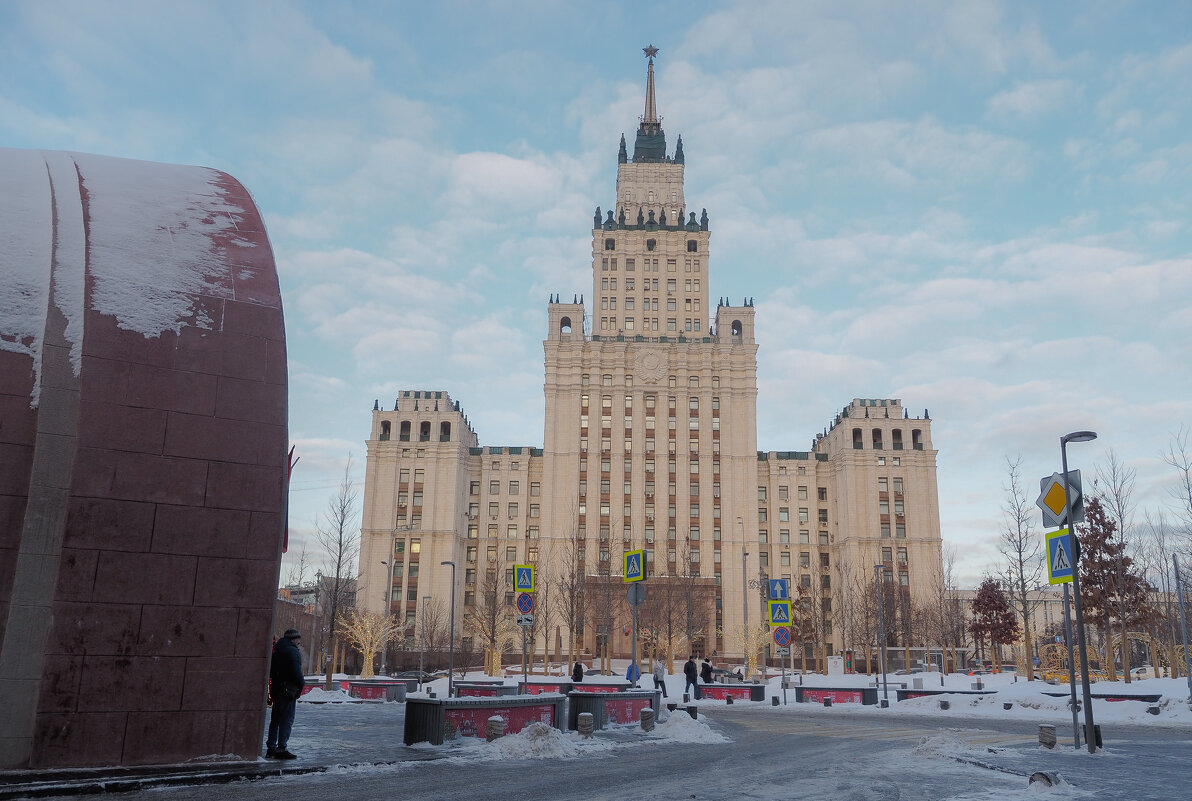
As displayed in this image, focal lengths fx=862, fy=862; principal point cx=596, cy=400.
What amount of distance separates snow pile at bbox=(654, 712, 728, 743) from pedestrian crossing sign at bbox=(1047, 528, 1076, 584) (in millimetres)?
7929

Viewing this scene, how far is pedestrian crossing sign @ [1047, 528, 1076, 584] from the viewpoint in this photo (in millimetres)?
16844

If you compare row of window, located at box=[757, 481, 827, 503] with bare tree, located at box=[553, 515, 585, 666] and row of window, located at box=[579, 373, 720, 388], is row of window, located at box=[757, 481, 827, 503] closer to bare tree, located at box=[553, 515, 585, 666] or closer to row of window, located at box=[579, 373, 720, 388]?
row of window, located at box=[579, 373, 720, 388]

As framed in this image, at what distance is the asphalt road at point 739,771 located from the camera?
11.1m

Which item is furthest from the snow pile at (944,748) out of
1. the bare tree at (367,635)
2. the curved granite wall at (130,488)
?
the bare tree at (367,635)

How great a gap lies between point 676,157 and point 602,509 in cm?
5089

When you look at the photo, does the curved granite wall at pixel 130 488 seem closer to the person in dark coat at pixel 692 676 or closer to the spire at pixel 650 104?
the person in dark coat at pixel 692 676

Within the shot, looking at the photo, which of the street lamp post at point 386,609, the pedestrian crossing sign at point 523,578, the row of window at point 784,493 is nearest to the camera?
the pedestrian crossing sign at point 523,578

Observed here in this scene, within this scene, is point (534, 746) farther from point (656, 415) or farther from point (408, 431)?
point (408, 431)

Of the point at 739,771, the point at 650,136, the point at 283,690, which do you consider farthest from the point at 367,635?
the point at 650,136

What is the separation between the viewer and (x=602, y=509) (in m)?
99.8

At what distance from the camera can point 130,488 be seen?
1219 cm

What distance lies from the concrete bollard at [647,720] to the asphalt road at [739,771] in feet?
1.89

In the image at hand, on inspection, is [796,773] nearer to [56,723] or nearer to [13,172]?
[56,723]

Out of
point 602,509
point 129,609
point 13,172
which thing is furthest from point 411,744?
point 602,509
